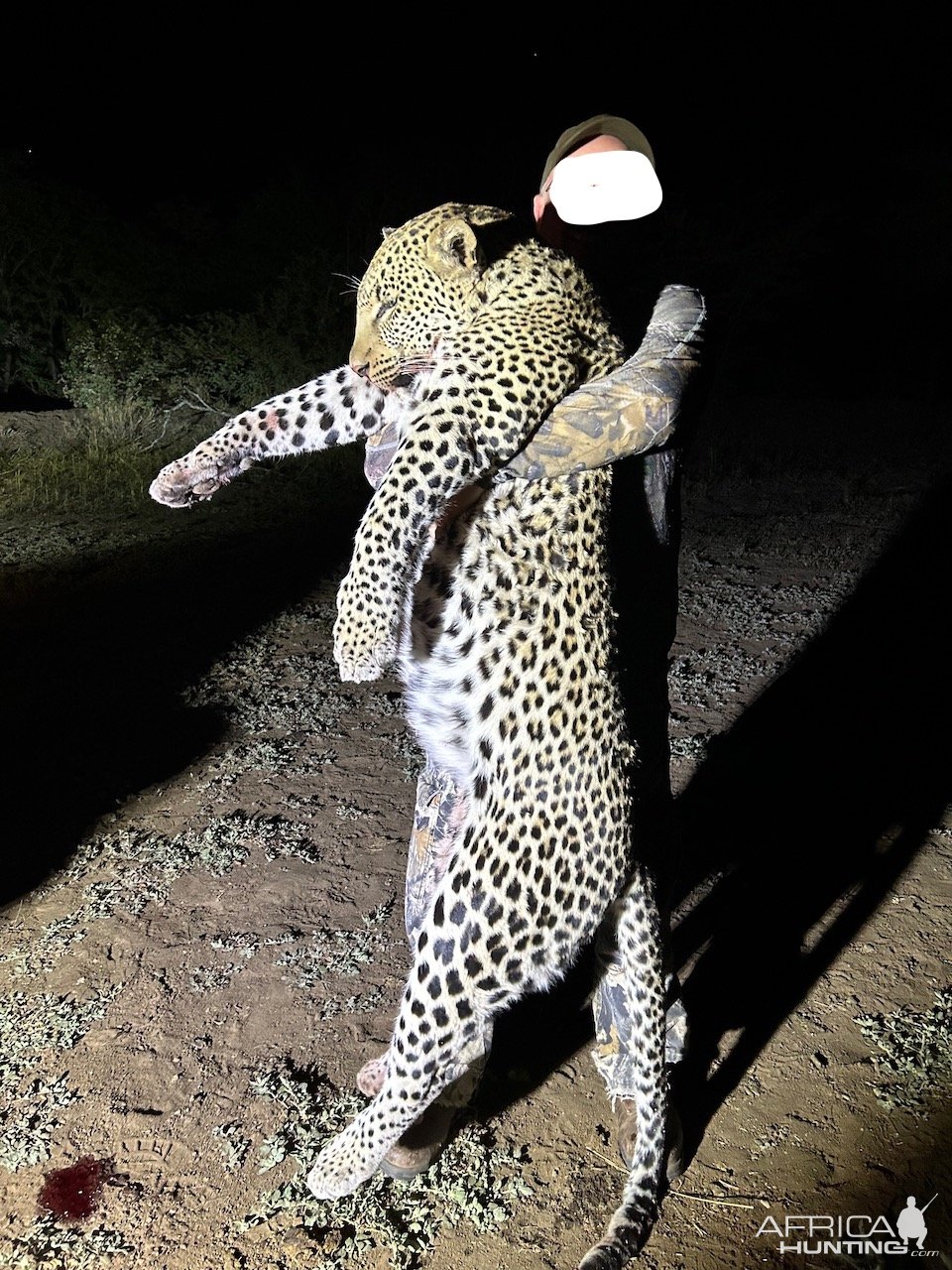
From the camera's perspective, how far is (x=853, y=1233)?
249 cm

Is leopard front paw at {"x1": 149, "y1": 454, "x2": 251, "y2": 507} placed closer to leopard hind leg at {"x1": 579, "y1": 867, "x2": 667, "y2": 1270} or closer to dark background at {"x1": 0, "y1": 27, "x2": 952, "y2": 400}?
leopard hind leg at {"x1": 579, "y1": 867, "x2": 667, "y2": 1270}

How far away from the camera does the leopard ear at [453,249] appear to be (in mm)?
2092

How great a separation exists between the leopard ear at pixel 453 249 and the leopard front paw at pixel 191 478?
28.4 inches

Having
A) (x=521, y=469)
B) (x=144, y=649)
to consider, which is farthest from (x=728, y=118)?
(x=521, y=469)

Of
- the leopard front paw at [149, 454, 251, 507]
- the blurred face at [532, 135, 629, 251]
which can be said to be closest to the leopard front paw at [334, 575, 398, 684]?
the leopard front paw at [149, 454, 251, 507]

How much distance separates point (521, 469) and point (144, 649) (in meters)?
4.46

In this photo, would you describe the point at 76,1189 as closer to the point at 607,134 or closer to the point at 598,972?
the point at 598,972

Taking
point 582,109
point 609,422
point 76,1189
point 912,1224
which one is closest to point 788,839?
point 912,1224

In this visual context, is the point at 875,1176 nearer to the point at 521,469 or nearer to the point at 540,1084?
the point at 540,1084

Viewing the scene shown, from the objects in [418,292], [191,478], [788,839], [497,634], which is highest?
[418,292]

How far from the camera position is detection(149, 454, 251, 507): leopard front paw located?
7.93ft

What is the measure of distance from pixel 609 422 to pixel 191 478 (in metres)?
1.09

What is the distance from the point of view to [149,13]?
16750 mm

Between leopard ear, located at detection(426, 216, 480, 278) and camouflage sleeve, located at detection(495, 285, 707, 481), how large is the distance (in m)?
0.39
